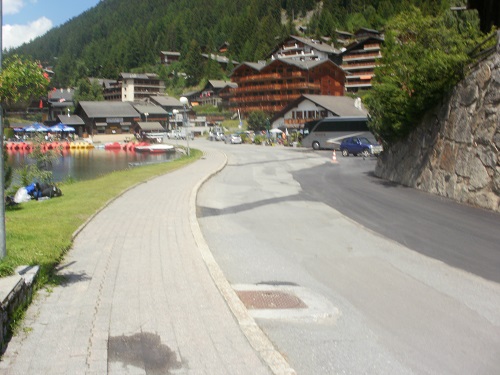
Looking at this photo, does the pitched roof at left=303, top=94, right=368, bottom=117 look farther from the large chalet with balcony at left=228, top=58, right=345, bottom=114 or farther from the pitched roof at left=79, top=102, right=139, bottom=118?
the pitched roof at left=79, top=102, right=139, bottom=118

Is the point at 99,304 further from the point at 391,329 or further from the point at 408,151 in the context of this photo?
the point at 408,151

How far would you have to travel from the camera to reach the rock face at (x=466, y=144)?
16250 mm

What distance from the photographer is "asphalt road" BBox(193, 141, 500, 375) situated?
19.9 ft

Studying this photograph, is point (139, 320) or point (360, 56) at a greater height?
point (360, 56)

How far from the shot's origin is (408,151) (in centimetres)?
2350

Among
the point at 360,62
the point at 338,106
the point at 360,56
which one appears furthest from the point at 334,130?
the point at 360,56

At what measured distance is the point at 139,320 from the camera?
266 inches

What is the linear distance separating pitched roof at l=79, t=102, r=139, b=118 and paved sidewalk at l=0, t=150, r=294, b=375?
337 feet

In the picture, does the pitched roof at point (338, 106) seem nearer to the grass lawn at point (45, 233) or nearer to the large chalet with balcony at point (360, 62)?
the large chalet with balcony at point (360, 62)

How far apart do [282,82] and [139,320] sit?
94.2 metres

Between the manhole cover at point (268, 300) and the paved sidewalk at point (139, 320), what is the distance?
0.32 m

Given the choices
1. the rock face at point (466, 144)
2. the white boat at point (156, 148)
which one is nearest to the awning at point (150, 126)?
the white boat at point (156, 148)

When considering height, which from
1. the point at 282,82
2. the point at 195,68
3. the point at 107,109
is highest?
the point at 195,68

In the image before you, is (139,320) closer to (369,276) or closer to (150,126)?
(369,276)
